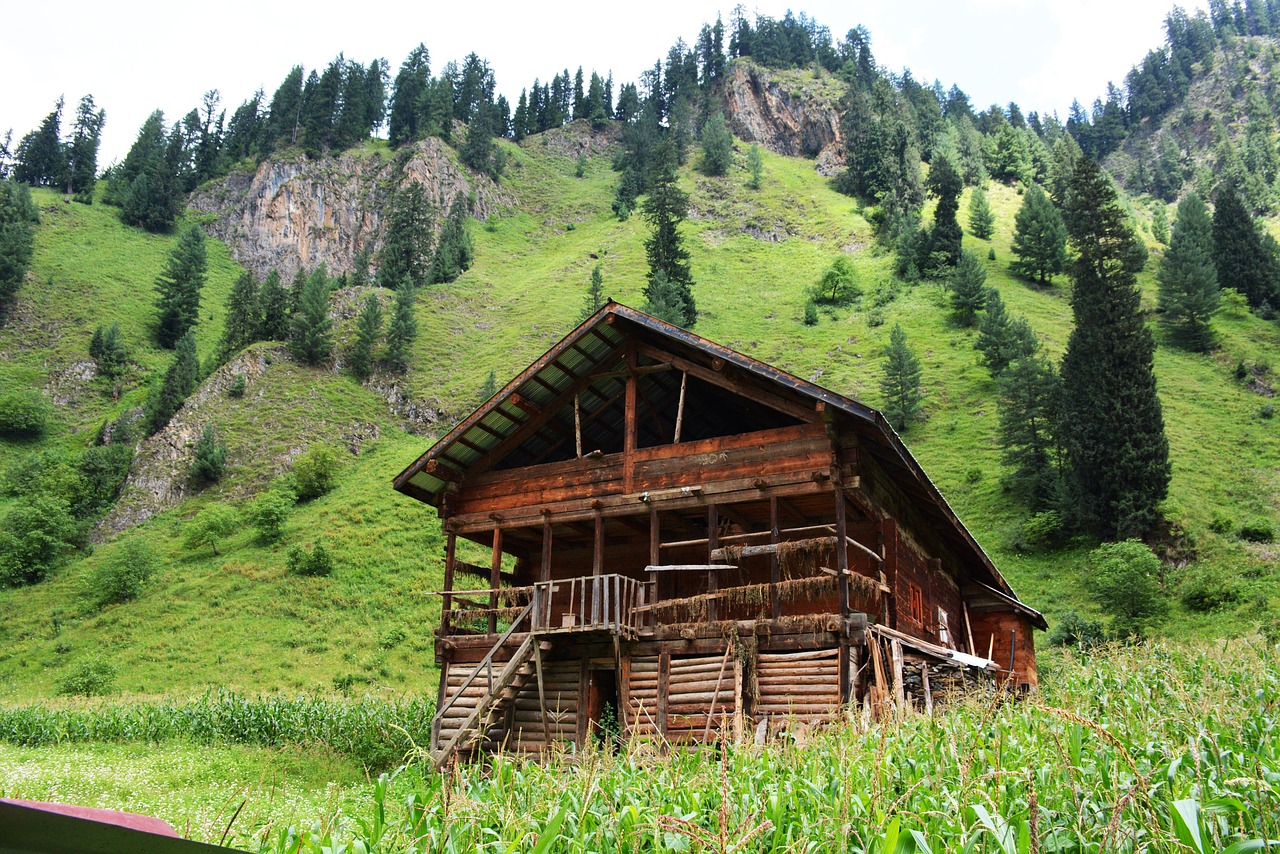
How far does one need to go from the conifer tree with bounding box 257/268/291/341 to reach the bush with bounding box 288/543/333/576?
36944mm

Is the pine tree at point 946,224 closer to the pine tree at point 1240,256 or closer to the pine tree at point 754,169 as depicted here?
the pine tree at point 1240,256

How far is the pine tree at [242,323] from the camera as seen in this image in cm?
8212

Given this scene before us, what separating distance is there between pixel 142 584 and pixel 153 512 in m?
14.3

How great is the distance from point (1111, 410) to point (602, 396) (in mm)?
36037

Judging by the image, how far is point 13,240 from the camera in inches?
3807

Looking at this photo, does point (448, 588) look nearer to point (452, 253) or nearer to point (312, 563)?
Result: point (312, 563)

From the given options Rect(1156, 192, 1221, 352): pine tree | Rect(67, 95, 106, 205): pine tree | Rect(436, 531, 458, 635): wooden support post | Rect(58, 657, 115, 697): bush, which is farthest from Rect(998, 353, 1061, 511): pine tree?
Rect(67, 95, 106, 205): pine tree

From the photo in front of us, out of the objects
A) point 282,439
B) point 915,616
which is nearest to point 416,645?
point 915,616

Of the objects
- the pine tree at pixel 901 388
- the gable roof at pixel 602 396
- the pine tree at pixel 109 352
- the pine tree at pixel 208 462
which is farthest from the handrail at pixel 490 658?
the pine tree at pixel 109 352

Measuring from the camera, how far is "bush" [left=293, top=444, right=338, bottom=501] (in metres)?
60.5

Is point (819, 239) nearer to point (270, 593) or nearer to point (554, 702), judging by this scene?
point (270, 593)

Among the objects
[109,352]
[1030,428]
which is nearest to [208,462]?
[109,352]

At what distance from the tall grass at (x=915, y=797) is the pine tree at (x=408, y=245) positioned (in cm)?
9332

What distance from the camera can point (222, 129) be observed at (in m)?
149
